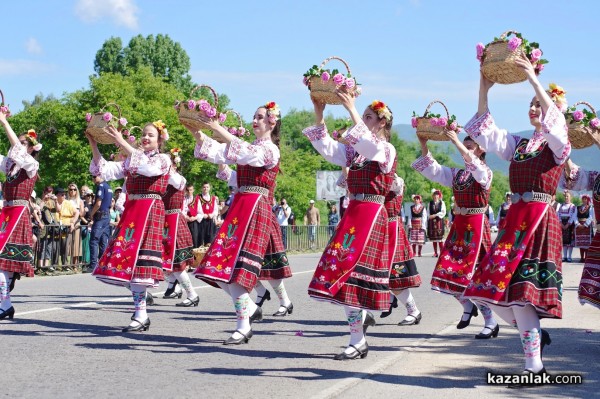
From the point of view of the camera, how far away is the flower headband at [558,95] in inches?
281

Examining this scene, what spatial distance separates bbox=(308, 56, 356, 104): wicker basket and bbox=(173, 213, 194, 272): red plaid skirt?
5003 mm

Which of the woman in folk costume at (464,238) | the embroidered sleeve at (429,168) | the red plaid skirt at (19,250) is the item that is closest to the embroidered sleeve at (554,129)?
the embroidered sleeve at (429,168)

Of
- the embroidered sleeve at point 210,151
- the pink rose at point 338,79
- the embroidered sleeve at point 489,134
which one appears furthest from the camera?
the embroidered sleeve at point 210,151

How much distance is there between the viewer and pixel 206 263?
852cm

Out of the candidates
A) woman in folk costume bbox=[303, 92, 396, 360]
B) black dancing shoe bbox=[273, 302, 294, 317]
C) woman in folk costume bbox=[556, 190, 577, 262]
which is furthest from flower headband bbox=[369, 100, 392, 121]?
woman in folk costume bbox=[556, 190, 577, 262]

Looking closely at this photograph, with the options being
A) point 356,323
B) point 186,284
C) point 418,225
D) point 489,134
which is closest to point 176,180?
point 186,284

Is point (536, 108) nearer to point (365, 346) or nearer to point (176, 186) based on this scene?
point (365, 346)

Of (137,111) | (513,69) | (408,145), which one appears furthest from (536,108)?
(408,145)

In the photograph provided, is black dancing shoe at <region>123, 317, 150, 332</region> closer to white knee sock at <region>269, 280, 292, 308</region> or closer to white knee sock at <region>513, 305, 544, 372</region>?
white knee sock at <region>269, 280, 292, 308</region>

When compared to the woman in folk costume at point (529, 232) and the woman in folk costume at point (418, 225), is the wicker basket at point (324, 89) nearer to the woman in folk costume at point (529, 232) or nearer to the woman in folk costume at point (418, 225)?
the woman in folk costume at point (529, 232)

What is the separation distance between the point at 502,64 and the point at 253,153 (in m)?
2.77

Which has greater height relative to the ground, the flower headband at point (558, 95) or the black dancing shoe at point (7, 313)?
the flower headband at point (558, 95)

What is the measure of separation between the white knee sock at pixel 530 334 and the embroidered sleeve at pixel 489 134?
1.17 meters

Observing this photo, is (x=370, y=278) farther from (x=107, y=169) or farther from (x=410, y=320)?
(x=107, y=169)
